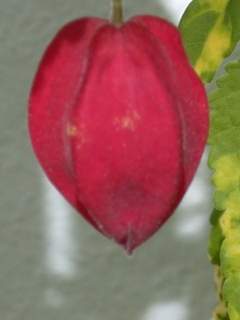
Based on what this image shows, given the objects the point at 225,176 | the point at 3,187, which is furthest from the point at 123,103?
the point at 3,187

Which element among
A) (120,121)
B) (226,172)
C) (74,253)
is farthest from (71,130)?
(74,253)

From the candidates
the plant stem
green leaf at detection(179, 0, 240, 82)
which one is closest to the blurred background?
green leaf at detection(179, 0, 240, 82)

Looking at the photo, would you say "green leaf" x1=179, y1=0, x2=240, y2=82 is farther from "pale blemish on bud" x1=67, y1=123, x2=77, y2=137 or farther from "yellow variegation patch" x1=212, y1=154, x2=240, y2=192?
"pale blemish on bud" x1=67, y1=123, x2=77, y2=137

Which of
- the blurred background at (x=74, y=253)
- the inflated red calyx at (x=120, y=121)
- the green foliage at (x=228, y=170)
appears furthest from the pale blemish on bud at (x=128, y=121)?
the blurred background at (x=74, y=253)

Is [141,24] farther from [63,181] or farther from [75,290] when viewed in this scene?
[75,290]

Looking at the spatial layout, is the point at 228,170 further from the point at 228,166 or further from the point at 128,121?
the point at 128,121

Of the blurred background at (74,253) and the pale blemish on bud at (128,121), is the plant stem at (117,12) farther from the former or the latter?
the blurred background at (74,253)

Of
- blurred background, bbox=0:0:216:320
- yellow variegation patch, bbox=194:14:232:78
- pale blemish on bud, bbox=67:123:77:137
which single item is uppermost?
pale blemish on bud, bbox=67:123:77:137
